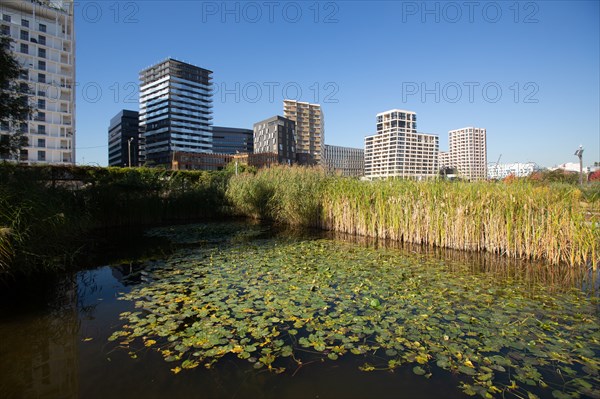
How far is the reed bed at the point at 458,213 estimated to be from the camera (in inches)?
209

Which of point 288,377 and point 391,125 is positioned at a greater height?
point 391,125

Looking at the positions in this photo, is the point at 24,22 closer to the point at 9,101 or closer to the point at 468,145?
the point at 9,101

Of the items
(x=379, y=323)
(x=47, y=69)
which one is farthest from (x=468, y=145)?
(x=47, y=69)

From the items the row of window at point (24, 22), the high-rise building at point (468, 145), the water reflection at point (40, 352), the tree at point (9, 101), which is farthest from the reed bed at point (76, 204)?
the row of window at point (24, 22)

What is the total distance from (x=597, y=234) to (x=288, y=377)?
18.4 feet

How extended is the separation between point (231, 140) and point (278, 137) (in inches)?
1437

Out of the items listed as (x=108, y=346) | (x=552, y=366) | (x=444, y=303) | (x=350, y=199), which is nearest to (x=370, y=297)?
(x=444, y=303)

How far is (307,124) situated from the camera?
9900cm

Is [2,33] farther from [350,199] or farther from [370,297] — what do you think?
[370,297]

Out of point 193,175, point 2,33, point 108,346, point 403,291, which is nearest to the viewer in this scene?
point 108,346

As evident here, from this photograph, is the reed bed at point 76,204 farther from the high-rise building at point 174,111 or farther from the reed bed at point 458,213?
the high-rise building at point 174,111

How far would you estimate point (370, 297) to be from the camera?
3.74 metres

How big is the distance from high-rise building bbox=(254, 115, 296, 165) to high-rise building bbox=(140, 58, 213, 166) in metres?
14.8

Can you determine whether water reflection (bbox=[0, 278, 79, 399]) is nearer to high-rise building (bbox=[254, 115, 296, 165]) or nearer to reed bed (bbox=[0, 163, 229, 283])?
reed bed (bbox=[0, 163, 229, 283])
